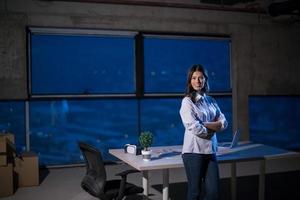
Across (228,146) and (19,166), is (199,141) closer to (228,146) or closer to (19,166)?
(228,146)

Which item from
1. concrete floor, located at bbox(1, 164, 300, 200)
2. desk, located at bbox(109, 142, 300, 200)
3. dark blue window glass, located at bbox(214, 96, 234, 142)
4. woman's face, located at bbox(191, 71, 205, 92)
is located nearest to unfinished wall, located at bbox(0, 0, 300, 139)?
dark blue window glass, located at bbox(214, 96, 234, 142)

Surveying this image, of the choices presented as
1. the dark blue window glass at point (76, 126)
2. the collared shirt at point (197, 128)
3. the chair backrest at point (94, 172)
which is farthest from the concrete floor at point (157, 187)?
the collared shirt at point (197, 128)

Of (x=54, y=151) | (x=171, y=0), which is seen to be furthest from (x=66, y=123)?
(x=171, y=0)

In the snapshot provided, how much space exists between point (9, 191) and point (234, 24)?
501 centimetres

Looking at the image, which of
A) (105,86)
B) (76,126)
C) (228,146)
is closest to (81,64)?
(105,86)

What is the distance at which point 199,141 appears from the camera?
3.28 metres

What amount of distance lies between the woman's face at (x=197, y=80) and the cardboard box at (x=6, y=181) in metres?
2.86

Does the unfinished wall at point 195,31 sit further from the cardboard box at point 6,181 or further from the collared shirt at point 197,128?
the collared shirt at point 197,128

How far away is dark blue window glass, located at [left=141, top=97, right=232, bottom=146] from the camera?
281 inches

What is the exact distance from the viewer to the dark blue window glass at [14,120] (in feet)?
20.6

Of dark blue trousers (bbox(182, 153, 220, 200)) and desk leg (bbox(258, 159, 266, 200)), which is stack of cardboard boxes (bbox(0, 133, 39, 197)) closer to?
dark blue trousers (bbox(182, 153, 220, 200))

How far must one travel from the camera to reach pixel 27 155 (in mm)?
5496

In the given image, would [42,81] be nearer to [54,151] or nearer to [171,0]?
[54,151]

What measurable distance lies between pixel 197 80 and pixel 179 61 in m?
4.01
